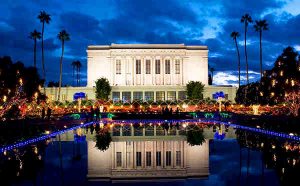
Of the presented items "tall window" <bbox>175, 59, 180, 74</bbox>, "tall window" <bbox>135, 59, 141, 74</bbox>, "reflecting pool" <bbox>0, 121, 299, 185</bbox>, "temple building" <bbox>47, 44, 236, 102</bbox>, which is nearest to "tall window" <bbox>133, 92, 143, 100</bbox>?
"temple building" <bbox>47, 44, 236, 102</bbox>

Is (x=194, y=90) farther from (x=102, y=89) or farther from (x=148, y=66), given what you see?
(x=102, y=89)

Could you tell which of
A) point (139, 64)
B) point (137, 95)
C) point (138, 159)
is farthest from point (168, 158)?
point (139, 64)

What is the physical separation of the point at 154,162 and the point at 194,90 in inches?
2162

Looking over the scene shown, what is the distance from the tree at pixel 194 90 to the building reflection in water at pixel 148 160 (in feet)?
161

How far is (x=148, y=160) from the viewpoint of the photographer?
43.9 feet

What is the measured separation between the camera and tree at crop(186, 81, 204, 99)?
6718 cm

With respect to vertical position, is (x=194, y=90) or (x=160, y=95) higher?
(x=194, y=90)

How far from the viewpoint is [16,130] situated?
23.1m

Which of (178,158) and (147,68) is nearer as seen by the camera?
(178,158)

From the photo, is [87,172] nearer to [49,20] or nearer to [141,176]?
[141,176]

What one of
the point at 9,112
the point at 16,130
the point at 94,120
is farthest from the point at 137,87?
the point at 16,130

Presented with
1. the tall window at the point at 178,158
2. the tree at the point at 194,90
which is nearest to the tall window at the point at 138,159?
the tall window at the point at 178,158

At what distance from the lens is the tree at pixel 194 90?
220ft

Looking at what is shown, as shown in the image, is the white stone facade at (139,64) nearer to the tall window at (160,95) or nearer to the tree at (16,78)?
the tall window at (160,95)
